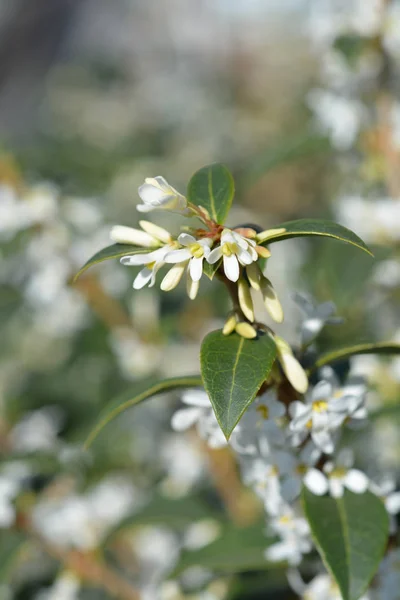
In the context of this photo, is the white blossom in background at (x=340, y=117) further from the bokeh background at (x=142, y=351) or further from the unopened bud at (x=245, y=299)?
the unopened bud at (x=245, y=299)

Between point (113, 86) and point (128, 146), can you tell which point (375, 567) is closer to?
point (128, 146)

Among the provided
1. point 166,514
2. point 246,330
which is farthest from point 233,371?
point 166,514

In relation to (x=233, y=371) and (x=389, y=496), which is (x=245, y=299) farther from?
(x=389, y=496)

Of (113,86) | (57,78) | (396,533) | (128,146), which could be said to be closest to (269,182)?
(128,146)

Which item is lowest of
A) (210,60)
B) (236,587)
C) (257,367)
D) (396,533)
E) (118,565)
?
(210,60)

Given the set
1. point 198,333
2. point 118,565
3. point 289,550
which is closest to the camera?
point 289,550

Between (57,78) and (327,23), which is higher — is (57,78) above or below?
below

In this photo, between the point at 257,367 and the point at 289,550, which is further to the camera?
the point at 289,550

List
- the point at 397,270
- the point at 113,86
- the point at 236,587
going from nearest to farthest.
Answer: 1. the point at 236,587
2. the point at 397,270
3. the point at 113,86
